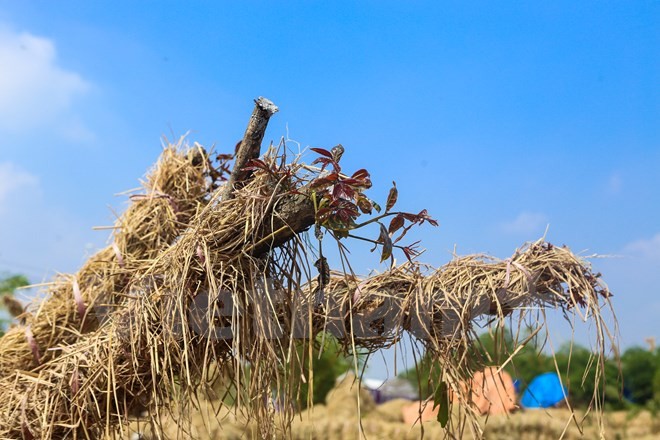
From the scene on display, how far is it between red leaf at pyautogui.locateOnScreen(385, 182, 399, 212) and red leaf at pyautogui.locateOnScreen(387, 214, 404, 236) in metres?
0.03

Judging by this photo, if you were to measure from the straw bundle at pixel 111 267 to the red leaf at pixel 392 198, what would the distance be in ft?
3.24

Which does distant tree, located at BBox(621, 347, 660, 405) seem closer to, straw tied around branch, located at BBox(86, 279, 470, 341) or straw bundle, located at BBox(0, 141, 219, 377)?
straw bundle, located at BBox(0, 141, 219, 377)

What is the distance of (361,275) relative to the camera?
1.65 meters

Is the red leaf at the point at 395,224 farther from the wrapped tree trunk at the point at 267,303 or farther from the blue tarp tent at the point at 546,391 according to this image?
the blue tarp tent at the point at 546,391

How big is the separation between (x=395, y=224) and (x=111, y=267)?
3.97 feet

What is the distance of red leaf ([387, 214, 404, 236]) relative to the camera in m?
1.38

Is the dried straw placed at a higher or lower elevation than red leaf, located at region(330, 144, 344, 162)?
lower

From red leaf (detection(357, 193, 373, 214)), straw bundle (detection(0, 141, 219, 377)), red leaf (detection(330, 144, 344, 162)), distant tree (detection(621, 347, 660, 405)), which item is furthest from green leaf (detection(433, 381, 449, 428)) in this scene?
distant tree (detection(621, 347, 660, 405))

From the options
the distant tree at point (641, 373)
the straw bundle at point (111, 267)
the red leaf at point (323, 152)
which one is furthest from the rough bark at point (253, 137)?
the distant tree at point (641, 373)

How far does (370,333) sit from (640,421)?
4.80 m

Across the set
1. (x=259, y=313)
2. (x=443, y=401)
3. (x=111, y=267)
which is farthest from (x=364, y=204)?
(x=111, y=267)

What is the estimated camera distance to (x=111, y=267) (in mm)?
2209

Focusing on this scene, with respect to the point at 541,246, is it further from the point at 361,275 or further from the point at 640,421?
the point at 640,421

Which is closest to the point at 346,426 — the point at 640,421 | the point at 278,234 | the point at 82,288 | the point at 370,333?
the point at 82,288
